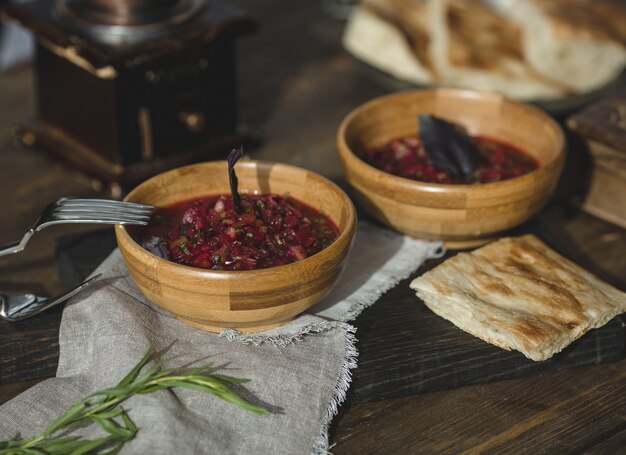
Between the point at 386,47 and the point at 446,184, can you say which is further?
the point at 386,47

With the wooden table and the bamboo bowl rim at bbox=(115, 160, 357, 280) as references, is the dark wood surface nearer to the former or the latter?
the wooden table

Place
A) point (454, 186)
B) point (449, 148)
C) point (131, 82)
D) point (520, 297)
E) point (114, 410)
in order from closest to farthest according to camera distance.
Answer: point (114, 410)
point (520, 297)
point (454, 186)
point (449, 148)
point (131, 82)

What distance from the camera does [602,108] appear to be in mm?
2719

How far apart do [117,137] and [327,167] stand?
0.72 metres

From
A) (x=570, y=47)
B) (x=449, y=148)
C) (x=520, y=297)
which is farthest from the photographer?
(x=570, y=47)

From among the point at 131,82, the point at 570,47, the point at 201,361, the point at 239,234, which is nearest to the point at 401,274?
the point at 239,234

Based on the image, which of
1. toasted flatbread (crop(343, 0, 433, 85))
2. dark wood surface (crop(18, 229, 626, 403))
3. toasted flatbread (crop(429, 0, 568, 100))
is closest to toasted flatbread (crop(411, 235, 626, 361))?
dark wood surface (crop(18, 229, 626, 403))

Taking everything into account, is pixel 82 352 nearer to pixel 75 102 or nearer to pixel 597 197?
pixel 75 102

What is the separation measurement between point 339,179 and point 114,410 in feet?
4.18

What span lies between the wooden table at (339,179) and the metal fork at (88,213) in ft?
0.76

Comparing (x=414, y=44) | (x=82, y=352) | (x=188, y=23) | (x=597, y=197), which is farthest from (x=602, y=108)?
(x=82, y=352)

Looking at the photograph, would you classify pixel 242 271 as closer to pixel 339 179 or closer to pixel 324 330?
pixel 324 330

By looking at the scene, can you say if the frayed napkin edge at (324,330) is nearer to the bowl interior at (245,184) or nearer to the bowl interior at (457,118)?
the bowl interior at (245,184)

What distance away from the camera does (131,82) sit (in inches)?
106
